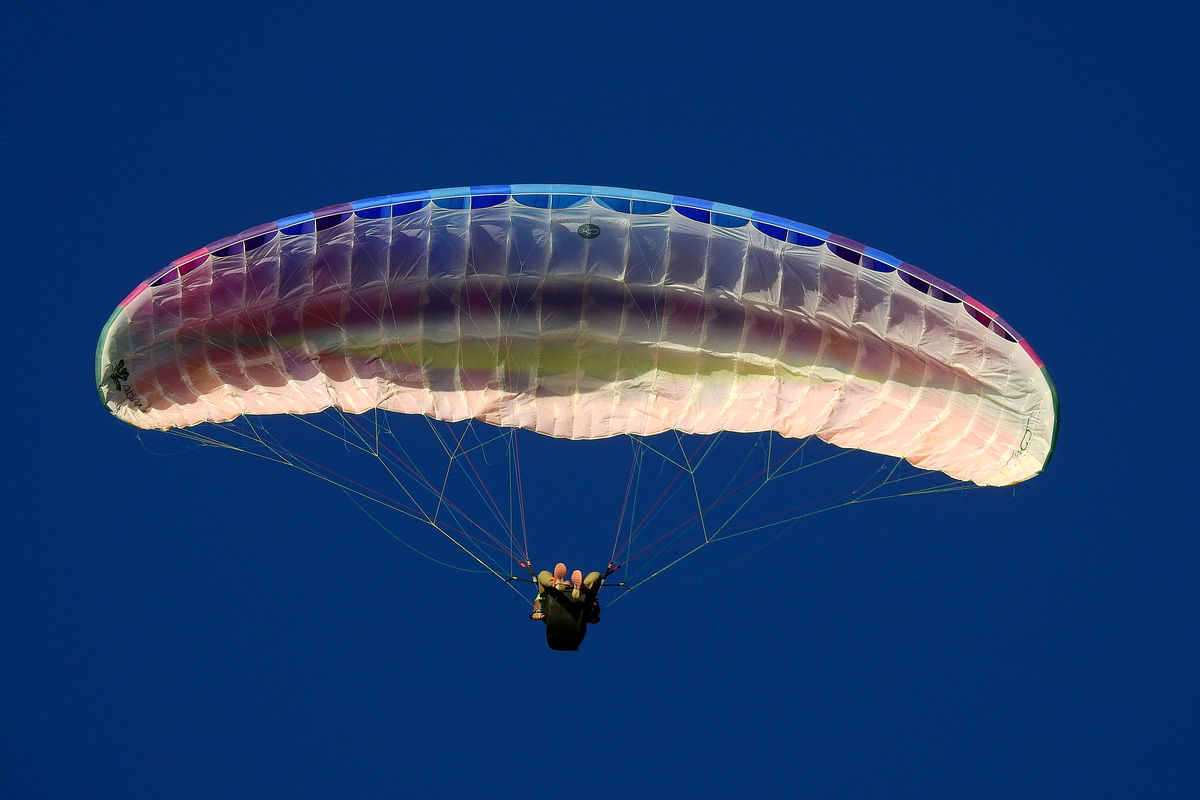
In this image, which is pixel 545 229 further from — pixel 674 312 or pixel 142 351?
pixel 142 351

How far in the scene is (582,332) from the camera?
21781 mm

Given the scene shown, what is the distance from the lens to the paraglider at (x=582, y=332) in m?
21.0

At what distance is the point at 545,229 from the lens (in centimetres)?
2100

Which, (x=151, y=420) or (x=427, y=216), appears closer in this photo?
(x=427, y=216)

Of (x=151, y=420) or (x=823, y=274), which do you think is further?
(x=151, y=420)

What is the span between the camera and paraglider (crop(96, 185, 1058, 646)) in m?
21.0

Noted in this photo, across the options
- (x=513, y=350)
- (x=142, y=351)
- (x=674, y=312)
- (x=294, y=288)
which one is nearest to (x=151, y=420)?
(x=142, y=351)

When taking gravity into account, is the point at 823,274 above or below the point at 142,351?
above

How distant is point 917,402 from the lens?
21.8m

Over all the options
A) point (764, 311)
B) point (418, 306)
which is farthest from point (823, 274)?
point (418, 306)

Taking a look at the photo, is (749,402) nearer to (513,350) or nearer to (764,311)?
(764,311)

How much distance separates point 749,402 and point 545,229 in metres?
2.92

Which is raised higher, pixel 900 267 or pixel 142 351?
pixel 900 267

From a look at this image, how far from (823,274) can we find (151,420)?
735 cm
